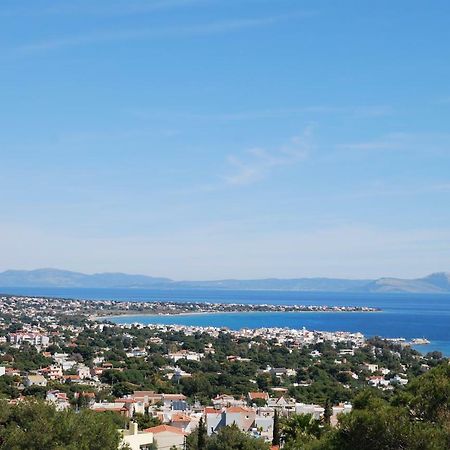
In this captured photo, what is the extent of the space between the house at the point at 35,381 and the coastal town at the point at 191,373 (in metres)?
0.12

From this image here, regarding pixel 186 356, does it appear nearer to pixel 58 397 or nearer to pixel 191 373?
pixel 191 373

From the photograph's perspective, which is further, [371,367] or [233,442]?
[371,367]

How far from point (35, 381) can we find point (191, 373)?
422 inches

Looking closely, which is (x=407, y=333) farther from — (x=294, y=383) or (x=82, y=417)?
(x=82, y=417)

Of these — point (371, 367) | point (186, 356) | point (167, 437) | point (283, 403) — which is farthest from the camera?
point (186, 356)

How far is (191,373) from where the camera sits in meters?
44.6

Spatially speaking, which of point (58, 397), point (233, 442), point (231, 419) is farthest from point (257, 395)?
point (233, 442)

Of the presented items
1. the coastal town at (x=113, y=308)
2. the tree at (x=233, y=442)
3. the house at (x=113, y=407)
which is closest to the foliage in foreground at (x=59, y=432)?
the tree at (x=233, y=442)

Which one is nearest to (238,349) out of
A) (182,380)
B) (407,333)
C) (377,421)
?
(182,380)

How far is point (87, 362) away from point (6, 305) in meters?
62.3

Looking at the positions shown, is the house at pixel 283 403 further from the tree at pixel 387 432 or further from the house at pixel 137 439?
the tree at pixel 387 432

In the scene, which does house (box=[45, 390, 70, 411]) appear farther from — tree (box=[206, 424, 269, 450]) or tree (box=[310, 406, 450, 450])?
tree (box=[310, 406, 450, 450])

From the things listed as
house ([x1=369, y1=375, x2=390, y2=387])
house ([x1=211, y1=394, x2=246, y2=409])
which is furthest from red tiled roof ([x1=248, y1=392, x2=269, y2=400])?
house ([x1=369, y1=375, x2=390, y2=387])

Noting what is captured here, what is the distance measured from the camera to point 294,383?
4222 cm
